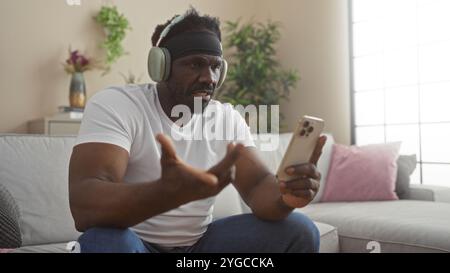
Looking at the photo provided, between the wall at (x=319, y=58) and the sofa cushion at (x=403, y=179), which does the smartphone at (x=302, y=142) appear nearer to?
the sofa cushion at (x=403, y=179)

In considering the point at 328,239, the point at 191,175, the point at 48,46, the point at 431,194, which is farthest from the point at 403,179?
the point at 48,46

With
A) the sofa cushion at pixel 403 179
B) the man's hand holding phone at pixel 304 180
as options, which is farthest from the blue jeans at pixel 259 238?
the sofa cushion at pixel 403 179

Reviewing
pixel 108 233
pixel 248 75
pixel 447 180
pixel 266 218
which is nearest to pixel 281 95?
pixel 248 75

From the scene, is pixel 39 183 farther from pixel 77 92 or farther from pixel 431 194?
pixel 431 194

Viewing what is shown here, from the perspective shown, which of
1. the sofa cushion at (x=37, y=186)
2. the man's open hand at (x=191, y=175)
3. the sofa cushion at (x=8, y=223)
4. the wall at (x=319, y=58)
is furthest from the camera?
the wall at (x=319, y=58)

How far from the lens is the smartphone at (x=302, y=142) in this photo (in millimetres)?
894

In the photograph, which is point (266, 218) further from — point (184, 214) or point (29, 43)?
point (29, 43)

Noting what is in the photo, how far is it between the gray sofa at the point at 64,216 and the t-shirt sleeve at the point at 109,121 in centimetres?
58

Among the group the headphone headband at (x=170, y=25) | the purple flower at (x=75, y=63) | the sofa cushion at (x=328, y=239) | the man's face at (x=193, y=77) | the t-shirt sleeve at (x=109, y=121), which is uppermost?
the purple flower at (x=75, y=63)

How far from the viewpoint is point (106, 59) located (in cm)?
324

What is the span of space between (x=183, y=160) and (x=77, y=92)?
82.2 inches

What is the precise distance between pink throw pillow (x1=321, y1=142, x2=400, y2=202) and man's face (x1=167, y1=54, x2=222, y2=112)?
4.97 ft

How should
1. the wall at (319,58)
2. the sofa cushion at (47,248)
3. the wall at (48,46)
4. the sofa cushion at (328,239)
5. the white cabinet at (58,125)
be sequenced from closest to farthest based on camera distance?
the sofa cushion at (47,248) < the sofa cushion at (328,239) < the white cabinet at (58,125) < the wall at (48,46) < the wall at (319,58)

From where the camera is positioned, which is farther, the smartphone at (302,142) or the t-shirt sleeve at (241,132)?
the t-shirt sleeve at (241,132)
